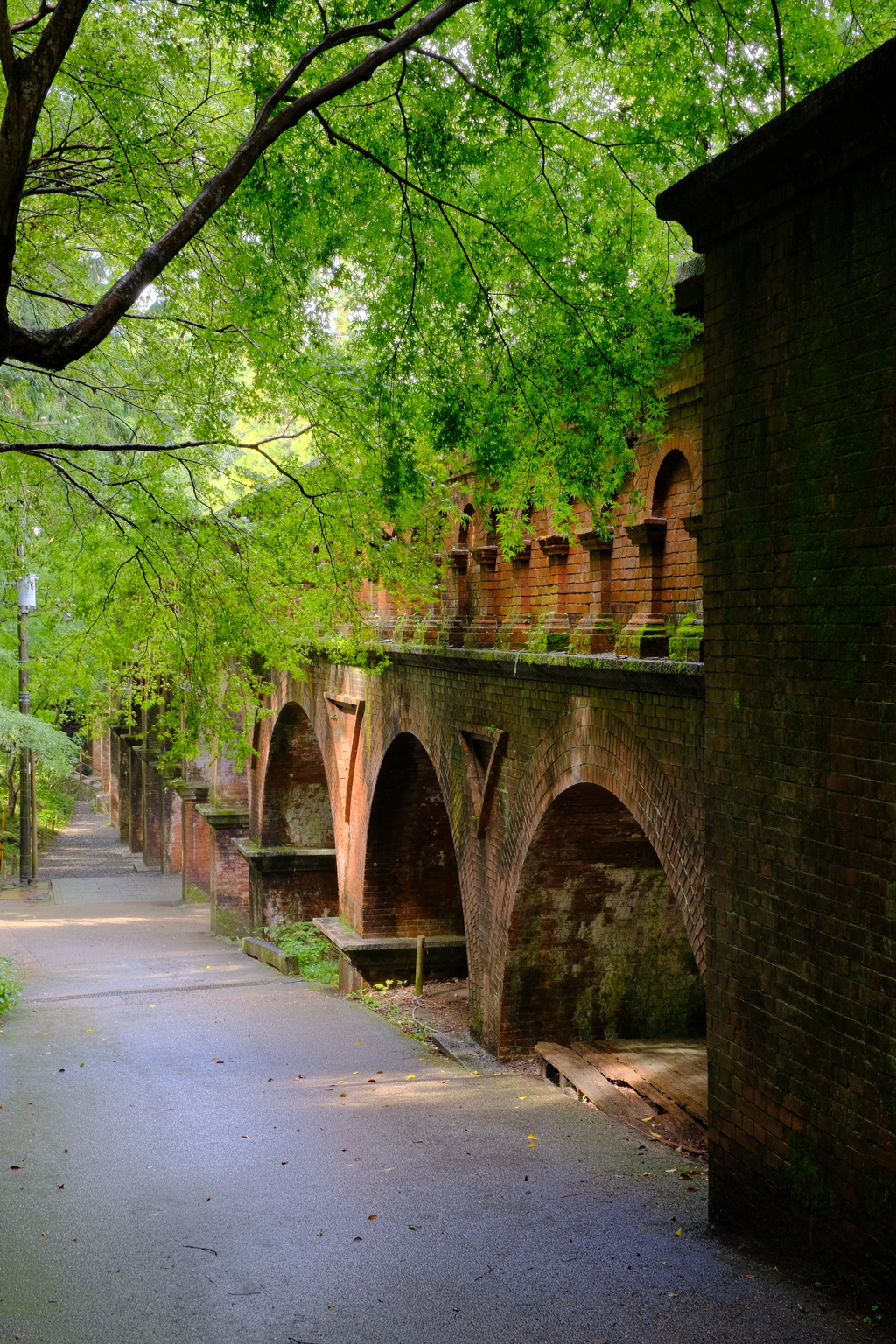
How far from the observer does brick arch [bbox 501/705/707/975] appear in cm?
613

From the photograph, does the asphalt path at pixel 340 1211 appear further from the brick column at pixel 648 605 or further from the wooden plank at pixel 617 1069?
the brick column at pixel 648 605

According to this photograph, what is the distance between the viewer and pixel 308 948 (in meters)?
17.5

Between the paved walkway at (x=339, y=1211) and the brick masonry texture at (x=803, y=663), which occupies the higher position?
the brick masonry texture at (x=803, y=663)

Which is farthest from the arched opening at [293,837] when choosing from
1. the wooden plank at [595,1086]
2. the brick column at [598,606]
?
the brick column at [598,606]

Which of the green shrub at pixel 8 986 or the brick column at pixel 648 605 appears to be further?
the green shrub at pixel 8 986

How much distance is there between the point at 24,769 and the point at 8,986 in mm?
10197

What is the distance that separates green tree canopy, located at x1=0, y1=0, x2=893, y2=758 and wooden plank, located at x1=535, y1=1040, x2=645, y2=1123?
4.06 m

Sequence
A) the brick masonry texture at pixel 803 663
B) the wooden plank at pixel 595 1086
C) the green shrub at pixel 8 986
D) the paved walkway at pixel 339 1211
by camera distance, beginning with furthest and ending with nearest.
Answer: the green shrub at pixel 8 986 < the wooden plank at pixel 595 1086 < the paved walkway at pixel 339 1211 < the brick masonry texture at pixel 803 663

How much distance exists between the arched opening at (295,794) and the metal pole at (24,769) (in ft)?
15.7

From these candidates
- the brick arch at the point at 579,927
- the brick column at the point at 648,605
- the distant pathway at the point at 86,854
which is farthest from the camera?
the distant pathway at the point at 86,854

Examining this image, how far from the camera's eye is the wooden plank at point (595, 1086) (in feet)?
26.8

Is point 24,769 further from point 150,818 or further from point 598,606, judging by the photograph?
point 598,606

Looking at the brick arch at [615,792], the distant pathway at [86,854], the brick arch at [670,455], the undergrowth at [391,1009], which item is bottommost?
the distant pathway at [86,854]

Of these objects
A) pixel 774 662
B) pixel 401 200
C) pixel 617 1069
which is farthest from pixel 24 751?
pixel 774 662
